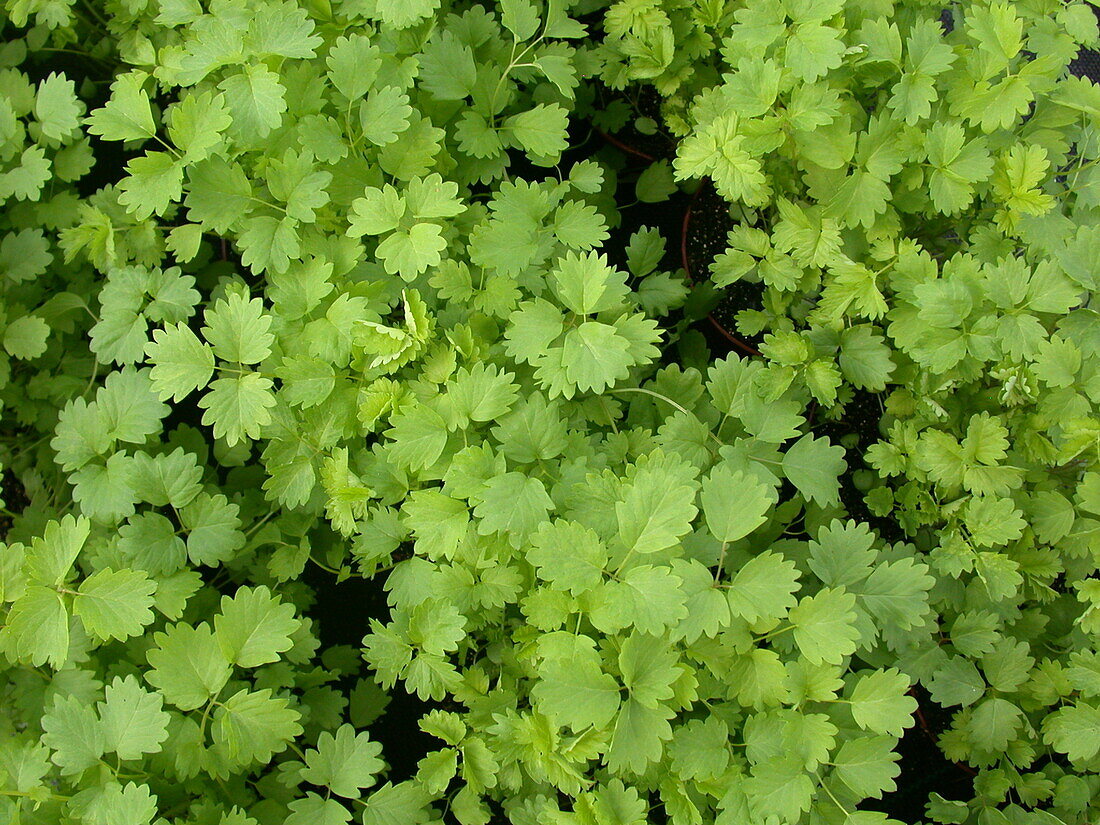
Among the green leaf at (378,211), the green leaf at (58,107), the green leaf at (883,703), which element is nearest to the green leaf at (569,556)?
the green leaf at (883,703)

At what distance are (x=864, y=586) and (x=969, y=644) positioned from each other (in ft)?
0.73

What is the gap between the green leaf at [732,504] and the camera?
100 cm

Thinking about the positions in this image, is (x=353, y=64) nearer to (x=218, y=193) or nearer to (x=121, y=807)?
(x=218, y=193)

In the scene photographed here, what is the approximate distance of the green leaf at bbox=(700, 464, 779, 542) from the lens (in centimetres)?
100

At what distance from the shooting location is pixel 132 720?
106 centimetres

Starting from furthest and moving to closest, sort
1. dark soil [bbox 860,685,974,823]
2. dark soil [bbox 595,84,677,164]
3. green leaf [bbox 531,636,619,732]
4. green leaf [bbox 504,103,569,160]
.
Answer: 1. dark soil [bbox 595,84,677,164]
2. dark soil [bbox 860,685,974,823]
3. green leaf [bbox 504,103,569,160]
4. green leaf [bbox 531,636,619,732]

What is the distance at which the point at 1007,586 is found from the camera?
3.83 ft

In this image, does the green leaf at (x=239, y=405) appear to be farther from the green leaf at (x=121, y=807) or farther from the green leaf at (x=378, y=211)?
the green leaf at (x=121, y=807)

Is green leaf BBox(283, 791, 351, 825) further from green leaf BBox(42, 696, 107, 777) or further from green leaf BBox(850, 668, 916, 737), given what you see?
green leaf BBox(850, 668, 916, 737)

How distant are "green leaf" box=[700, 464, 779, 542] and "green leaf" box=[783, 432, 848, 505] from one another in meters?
0.18

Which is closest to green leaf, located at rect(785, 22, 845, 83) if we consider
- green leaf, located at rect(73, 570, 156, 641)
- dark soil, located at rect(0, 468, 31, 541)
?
green leaf, located at rect(73, 570, 156, 641)

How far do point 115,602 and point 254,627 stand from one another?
0.18 metres

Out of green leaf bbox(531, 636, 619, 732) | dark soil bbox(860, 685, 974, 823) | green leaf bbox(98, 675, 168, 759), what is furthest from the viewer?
dark soil bbox(860, 685, 974, 823)

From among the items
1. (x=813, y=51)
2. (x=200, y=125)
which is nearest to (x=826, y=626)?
(x=813, y=51)
